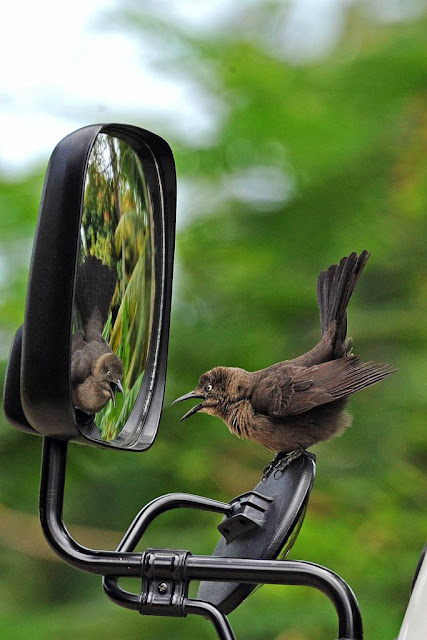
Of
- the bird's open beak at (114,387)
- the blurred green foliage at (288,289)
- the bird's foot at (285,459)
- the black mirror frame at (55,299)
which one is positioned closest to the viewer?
the black mirror frame at (55,299)

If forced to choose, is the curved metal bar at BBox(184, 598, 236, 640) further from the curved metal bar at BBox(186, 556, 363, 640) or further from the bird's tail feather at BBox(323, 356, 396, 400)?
the bird's tail feather at BBox(323, 356, 396, 400)

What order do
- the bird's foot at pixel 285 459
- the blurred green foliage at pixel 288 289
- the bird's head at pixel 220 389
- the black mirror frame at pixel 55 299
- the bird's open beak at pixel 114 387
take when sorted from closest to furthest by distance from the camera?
Answer: the black mirror frame at pixel 55 299 < the bird's open beak at pixel 114 387 < the bird's foot at pixel 285 459 < the bird's head at pixel 220 389 < the blurred green foliage at pixel 288 289

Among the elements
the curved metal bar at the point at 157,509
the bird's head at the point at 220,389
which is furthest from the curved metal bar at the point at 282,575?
the bird's head at the point at 220,389

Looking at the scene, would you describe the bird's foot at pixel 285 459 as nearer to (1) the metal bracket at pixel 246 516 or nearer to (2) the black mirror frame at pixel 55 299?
(1) the metal bracket at pixel 246 516

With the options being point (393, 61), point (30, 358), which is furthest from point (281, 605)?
point (30, 358)

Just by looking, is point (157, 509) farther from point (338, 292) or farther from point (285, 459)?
point (338, 292)

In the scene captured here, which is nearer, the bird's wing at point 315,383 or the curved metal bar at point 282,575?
the curved metal bar at point 282,575

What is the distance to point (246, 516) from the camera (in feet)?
2.76

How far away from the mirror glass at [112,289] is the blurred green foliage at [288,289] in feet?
3.82

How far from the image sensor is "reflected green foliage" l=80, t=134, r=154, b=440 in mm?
847

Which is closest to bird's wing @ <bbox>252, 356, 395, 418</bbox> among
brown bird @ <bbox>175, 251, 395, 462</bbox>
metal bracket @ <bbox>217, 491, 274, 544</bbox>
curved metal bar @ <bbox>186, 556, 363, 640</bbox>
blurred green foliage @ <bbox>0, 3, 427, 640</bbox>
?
brown bird @ <bbox>175, 251, 395, 462</bbox>

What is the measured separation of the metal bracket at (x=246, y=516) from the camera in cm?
84

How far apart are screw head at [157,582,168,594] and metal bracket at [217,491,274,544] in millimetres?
110

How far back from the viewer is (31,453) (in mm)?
2240
